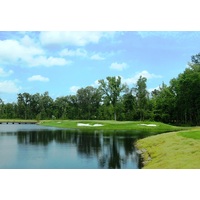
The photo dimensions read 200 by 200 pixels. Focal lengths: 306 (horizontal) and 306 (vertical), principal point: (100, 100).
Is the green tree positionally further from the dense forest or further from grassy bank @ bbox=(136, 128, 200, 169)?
grassy bank @ bbox=(136, 128, 200, 169)

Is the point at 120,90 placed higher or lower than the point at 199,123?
higher

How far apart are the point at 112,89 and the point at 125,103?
4.51 metres

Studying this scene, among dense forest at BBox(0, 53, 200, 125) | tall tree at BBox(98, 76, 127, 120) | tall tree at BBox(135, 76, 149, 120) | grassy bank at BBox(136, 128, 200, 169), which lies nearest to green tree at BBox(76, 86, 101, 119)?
dense forest at BBox(0, 53, 200, 125)

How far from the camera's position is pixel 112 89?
65.2 metres

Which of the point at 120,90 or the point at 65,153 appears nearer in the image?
the point at 65,153

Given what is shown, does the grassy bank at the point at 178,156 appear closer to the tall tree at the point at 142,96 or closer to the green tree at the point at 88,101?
the tall tree at the point at 142,96

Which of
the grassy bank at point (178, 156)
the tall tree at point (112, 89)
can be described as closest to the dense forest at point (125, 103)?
the tall tree at point (112, 89)

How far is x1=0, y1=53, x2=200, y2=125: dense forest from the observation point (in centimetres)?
5767

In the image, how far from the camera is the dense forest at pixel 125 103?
57.7 metres
